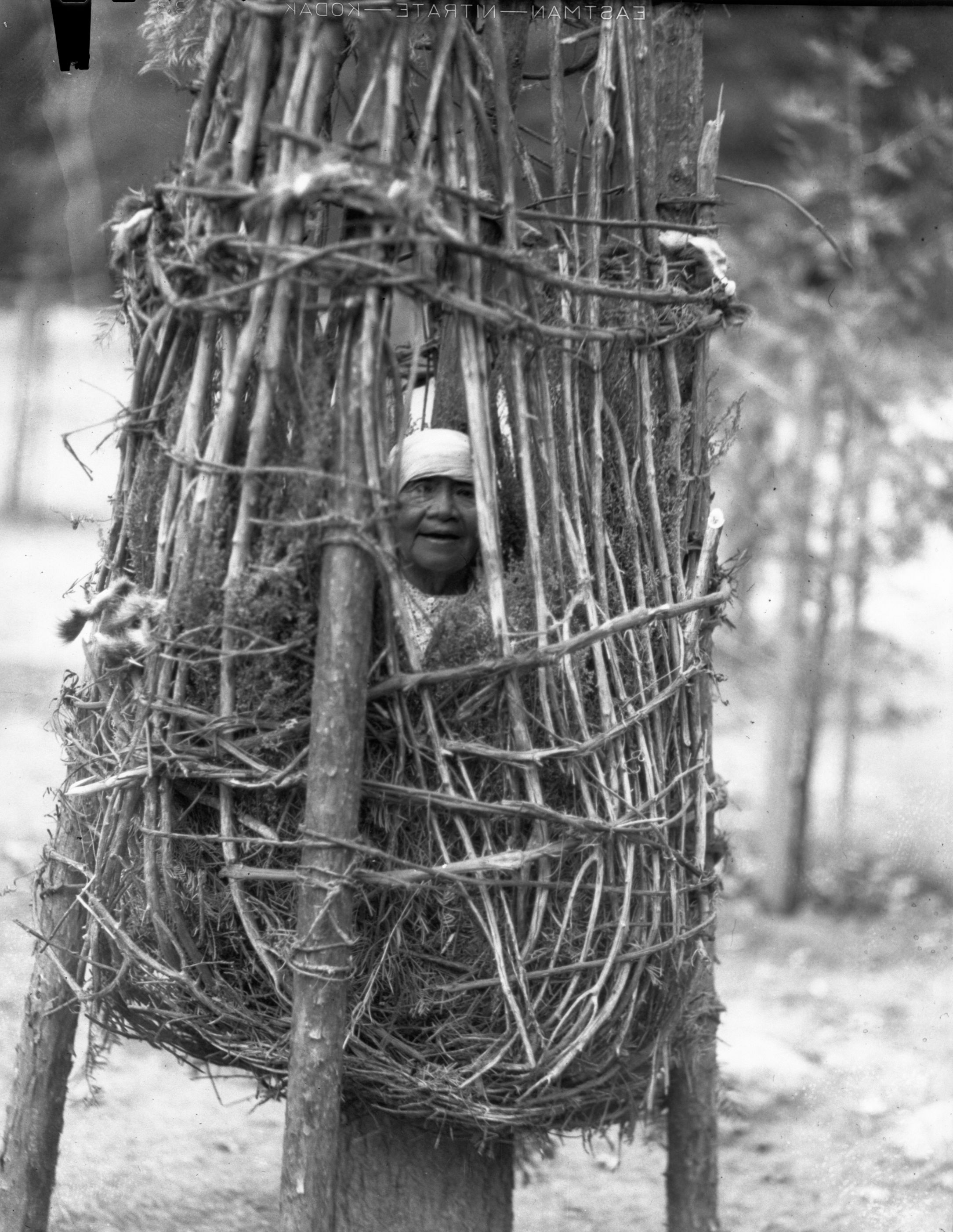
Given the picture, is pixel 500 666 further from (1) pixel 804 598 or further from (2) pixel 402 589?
(1) pixel 804 598

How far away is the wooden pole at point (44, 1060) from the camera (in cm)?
311

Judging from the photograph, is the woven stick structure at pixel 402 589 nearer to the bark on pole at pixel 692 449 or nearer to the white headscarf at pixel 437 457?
the bark on pole at pixel 692 449

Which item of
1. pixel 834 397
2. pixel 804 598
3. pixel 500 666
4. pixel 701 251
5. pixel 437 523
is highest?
pixel 834 397

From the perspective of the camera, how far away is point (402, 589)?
2.56 m

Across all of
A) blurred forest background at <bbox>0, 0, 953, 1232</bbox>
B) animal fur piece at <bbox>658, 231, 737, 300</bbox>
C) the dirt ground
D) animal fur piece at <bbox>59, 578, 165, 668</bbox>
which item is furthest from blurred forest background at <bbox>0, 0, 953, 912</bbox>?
animal fur piece at <bbox>59, 578, 165, 668</bbox>

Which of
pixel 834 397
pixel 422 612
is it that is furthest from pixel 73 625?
pixel 834 397

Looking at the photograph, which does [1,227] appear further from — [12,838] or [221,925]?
[221,925]

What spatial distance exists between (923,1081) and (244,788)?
4008 millimetres

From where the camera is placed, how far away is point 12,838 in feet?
21.7

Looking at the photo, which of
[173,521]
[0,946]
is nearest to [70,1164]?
[0,946]

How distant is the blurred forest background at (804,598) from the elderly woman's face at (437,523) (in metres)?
2.30

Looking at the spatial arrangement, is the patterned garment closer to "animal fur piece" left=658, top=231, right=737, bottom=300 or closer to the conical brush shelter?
the conical brush shelter

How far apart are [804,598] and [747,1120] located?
10.3 ft

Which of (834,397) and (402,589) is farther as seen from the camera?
(834,397)
